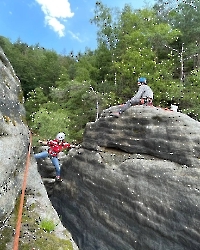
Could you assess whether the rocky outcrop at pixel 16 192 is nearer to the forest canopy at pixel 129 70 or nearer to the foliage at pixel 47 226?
the foliage at pixel 47 226

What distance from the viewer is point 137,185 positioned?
385 inches

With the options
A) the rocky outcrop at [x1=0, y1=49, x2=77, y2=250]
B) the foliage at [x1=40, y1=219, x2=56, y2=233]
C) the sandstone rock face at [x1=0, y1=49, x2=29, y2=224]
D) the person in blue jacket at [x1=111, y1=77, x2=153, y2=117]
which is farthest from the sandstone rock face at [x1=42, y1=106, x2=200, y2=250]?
the sandstone rock face at [x1=0, y1=49, x2=29, y2=224]

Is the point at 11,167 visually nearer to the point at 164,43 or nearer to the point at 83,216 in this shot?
the point at 83,216

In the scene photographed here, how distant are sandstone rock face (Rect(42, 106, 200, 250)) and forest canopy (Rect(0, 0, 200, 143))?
916 centimetres

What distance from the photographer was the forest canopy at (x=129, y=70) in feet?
72.4

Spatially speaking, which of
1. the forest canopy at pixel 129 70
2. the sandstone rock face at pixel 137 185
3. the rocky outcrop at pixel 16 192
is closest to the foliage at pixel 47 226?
the rocky outcrop at pixel 16 192

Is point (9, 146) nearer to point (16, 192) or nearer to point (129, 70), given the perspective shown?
point (16, 192)

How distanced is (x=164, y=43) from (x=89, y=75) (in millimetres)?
→ 8696

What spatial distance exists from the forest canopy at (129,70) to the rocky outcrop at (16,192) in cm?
1187

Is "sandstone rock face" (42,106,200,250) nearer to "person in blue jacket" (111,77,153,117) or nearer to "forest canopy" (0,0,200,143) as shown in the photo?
"person in blue jacket" (111,77,153,117)

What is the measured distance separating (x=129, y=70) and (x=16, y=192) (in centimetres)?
2014

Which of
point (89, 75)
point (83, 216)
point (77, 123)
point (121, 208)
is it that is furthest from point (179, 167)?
point (89, 75)

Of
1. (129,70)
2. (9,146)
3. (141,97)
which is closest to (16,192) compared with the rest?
(9,146)

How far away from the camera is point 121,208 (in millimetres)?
9961
